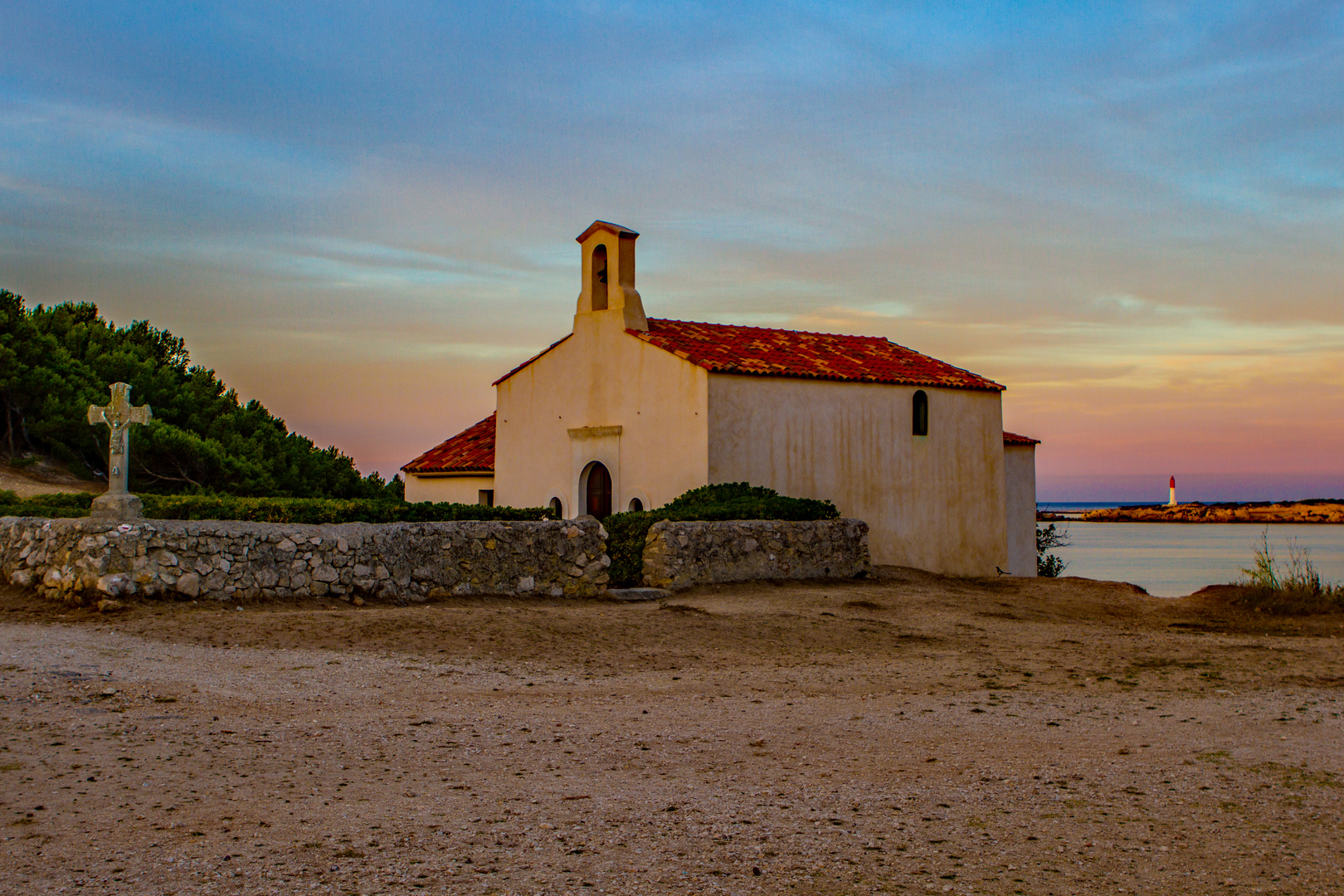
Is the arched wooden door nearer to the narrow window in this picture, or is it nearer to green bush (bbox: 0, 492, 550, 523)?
the narrow window

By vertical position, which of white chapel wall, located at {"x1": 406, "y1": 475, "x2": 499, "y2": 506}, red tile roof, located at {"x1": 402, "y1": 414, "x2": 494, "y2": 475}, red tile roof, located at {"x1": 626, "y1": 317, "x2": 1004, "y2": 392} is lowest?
white chapel wall, located at {"x1": 406, "y1": 475, "x2": 499, "y2": 506}

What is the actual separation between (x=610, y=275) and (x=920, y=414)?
7581mm

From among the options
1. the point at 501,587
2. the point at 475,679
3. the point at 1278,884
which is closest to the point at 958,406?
the point at 501,587

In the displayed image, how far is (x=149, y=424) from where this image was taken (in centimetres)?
2825

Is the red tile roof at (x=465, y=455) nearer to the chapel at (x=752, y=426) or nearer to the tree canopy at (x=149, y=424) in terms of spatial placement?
the chapel at (x=752, y=426)

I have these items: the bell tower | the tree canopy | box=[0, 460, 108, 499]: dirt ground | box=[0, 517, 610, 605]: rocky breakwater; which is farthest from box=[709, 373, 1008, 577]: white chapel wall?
box=[0, 460, 108, 499]: dirt ground

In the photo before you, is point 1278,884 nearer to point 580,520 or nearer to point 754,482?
point 580,520

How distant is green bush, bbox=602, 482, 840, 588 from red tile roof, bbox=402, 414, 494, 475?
9043 mm

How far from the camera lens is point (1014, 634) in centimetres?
1284

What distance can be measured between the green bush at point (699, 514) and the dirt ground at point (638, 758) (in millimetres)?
4219

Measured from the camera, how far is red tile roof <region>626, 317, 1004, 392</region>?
2138 cm

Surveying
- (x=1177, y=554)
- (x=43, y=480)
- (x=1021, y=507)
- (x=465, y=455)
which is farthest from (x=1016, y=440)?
(x=1177, y=554)

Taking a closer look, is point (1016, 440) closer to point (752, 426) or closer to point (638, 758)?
point (752, 426)

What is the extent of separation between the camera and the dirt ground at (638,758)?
14.6ft
